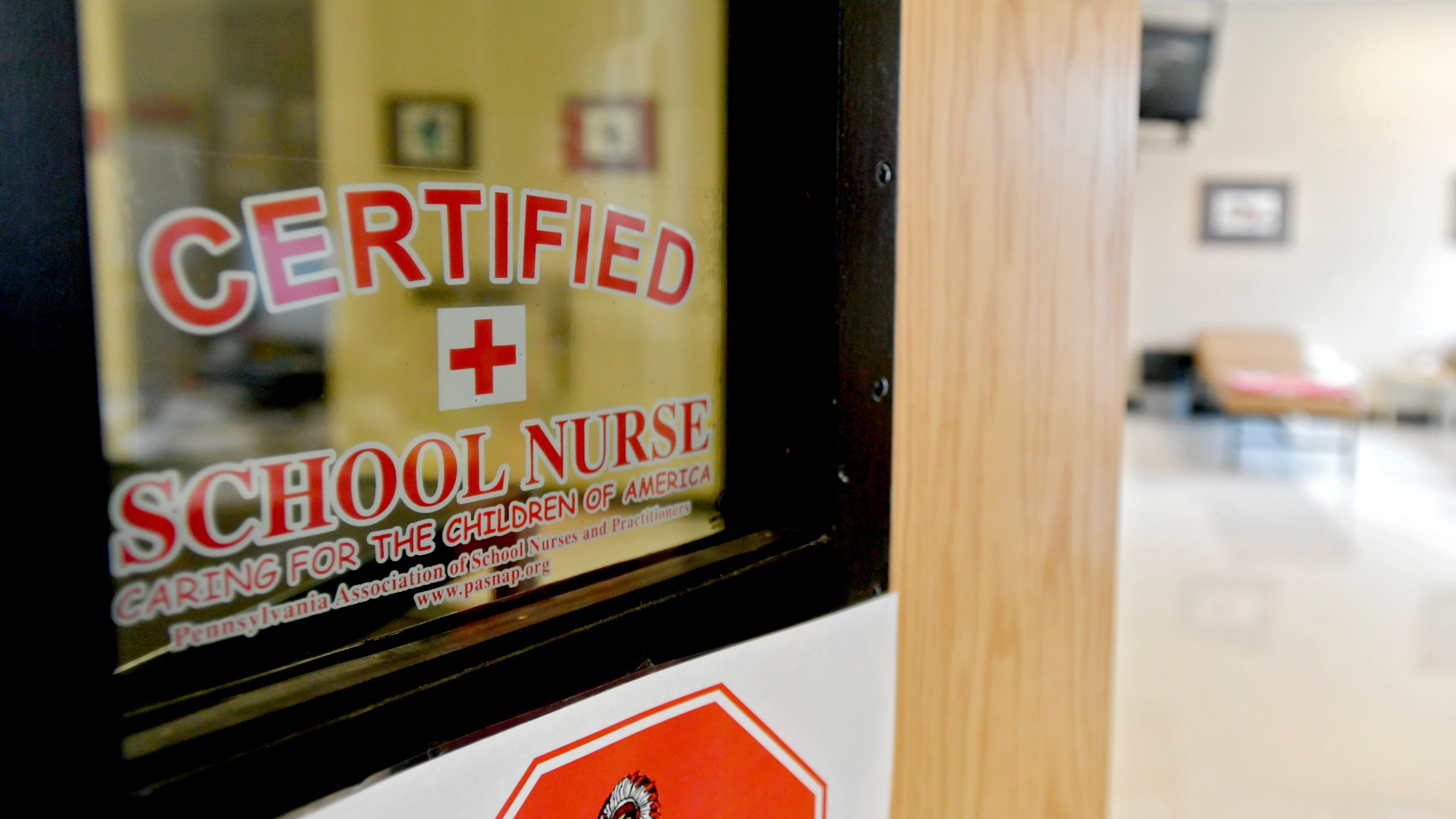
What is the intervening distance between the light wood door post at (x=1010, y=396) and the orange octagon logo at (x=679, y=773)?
7.3 inches

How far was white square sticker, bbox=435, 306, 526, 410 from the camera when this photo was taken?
27.7 inches

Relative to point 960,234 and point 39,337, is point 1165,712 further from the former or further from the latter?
point 39,337

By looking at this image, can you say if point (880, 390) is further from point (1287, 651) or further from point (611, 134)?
point (1287, 651)

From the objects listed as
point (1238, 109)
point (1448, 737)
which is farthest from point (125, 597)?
point (1238, 109)

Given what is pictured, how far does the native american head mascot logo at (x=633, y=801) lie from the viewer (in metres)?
0.78

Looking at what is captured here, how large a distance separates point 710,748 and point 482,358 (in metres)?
0.36

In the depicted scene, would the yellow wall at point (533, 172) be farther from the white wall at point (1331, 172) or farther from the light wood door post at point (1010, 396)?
the white wall at point (1331, 172)

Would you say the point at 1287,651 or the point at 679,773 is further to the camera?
the point at 1287,651

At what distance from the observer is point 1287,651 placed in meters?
3.58

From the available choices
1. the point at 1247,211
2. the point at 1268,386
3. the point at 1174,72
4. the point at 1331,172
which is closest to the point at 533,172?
the point at 1174,72

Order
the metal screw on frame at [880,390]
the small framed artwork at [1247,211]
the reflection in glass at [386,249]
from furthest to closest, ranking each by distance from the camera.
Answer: the small framed artwork at [1247,211]
the metal screw on frame at [880,390]
the reflection in glass at [386,249]

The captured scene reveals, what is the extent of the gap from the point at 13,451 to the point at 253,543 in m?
0.15

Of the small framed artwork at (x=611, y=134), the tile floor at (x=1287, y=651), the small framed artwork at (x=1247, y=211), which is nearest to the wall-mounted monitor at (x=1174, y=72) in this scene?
the tile floor at (x=1287, y=651)

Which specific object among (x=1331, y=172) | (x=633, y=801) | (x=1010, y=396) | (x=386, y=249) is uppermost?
(x=1331, y=172)
